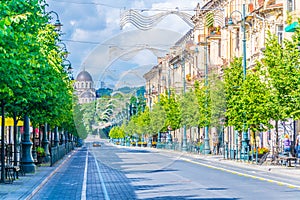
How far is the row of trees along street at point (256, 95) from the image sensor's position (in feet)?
132

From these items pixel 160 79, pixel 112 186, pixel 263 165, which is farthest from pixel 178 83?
pixel 112 186

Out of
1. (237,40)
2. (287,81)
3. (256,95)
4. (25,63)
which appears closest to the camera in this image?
(25,63)

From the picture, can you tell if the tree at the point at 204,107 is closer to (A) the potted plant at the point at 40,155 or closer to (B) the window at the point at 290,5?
(B) the window at the point at 290,5

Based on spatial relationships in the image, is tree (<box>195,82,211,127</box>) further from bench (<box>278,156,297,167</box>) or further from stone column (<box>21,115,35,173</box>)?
stone column (<box>21,115,35,173</box>)

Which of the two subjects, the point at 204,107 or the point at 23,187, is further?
the point at 204,107

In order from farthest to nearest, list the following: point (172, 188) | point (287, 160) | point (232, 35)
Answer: point (232, 35) → point (287, 160) → point (172, 188)

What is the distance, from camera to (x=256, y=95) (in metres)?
47.4

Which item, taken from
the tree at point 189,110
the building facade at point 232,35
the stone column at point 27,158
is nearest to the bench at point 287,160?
Result: the building facade at point 232,35

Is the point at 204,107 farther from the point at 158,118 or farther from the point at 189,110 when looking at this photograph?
the point at 158,118

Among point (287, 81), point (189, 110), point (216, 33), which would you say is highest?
point (216, 33)

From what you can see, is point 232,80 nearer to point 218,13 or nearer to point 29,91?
point 218,13

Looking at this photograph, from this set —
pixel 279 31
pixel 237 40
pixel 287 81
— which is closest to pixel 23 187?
pixel 287 81

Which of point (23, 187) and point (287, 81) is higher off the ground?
point (287, 81)

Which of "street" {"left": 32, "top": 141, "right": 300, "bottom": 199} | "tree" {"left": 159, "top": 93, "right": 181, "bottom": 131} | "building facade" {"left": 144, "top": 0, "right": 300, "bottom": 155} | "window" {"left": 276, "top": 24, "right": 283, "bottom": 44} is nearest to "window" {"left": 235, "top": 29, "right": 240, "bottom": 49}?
"building facade" {"left": 144, "top": 0, "right": 300, "bottom": 155}
